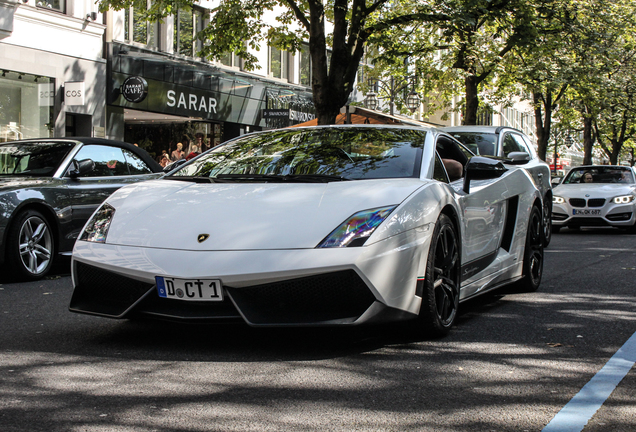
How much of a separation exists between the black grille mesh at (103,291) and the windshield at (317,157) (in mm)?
1006

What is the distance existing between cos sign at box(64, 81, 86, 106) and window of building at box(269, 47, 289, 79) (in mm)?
11179

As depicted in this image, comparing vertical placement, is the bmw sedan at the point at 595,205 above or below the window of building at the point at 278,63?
below

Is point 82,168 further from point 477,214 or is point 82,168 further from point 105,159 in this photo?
point 477,214

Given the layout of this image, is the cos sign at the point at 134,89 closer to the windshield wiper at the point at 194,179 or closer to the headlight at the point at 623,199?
the headlight at the point at 623,199

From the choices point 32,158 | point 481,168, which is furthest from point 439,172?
point 32,158

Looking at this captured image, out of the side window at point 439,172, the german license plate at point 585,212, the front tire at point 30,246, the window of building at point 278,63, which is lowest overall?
the front tire at point 30,246

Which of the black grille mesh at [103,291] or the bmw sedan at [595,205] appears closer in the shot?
the black grille mesh at [103,291]

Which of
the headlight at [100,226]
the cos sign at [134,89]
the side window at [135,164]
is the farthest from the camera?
the cos sign at [134,89]

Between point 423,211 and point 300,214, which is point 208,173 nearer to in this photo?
point 300,214

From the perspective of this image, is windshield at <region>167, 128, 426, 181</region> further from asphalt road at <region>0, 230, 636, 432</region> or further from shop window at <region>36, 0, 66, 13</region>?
shop window at <region>36, 0, 66, 13</region>

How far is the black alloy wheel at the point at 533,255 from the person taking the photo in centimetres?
692

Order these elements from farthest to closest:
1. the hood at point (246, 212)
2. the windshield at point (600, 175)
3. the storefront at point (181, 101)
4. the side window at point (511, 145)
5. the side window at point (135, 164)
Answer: the storefront at point (181, 101) → the windshield at point (600, 175) → the side window at point (511, 145) → the side window at point (135, 164) → the hood at point (246, 212)

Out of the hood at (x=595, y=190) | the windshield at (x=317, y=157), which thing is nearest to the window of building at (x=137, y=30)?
the hood at (x=595, y=190)

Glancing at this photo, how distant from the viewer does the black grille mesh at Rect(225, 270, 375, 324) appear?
13.6ft
